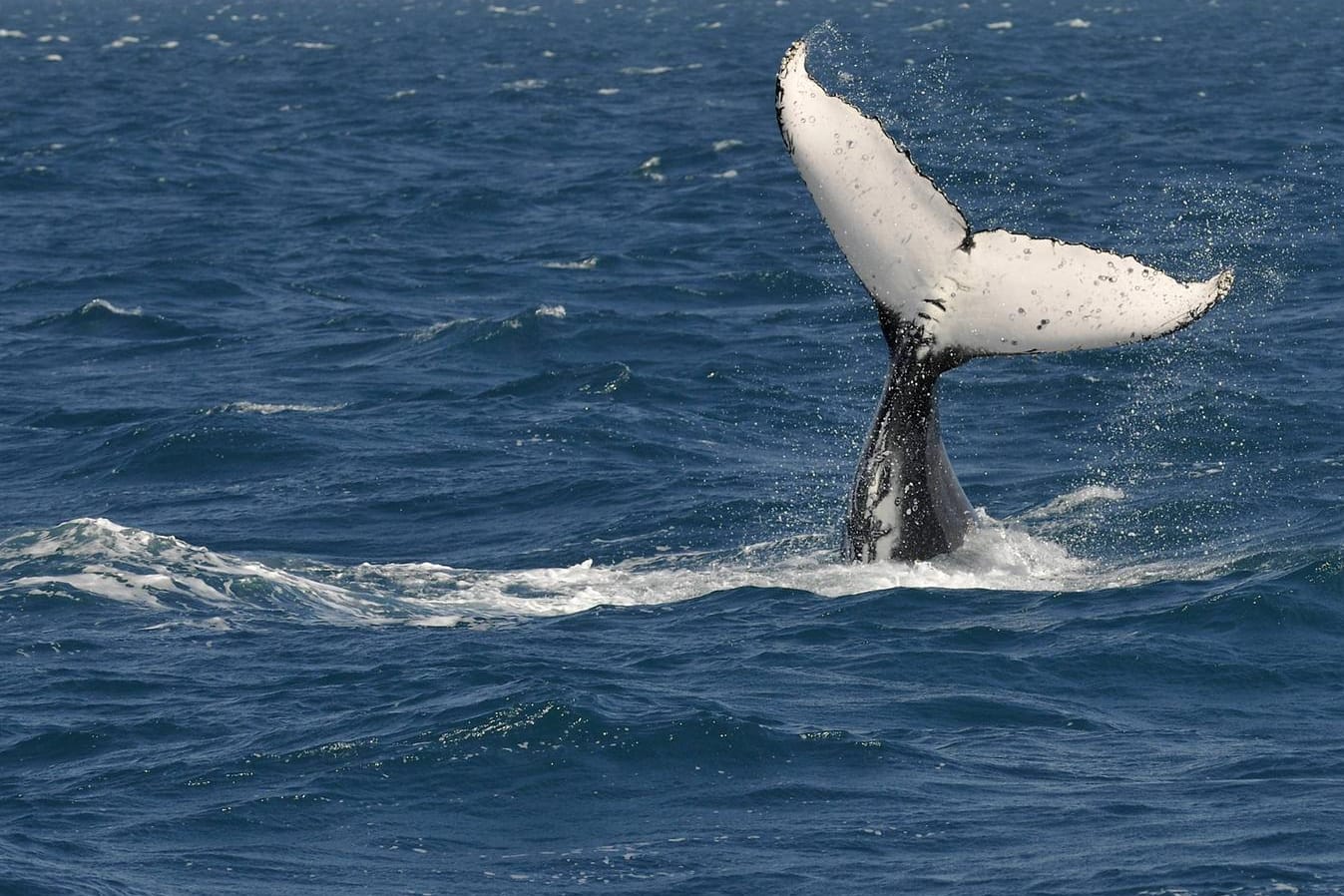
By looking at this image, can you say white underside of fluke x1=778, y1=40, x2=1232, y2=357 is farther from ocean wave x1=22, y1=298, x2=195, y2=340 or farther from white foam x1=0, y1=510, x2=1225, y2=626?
ocean wave x1=22, y1=298, x2=195, y2=340

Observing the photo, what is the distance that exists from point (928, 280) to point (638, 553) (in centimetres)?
447

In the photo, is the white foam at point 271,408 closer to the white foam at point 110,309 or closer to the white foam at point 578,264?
the white foam at point 110,309

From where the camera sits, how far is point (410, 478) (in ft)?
65.0

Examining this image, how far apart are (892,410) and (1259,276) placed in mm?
14439

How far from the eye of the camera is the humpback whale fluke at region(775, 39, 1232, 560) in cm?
1260

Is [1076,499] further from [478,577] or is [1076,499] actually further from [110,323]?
[110,323]

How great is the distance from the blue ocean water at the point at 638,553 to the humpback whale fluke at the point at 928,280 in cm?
146

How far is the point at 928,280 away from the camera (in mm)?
13375

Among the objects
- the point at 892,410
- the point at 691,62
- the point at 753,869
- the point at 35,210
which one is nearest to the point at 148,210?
the point at 35,210

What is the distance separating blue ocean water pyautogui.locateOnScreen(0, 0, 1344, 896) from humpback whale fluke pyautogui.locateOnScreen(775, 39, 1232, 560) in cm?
146

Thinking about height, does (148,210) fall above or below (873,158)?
below

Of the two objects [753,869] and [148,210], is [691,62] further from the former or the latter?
[753,869]

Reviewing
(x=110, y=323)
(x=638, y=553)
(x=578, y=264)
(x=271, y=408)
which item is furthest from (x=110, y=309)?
(x=638, y=553)

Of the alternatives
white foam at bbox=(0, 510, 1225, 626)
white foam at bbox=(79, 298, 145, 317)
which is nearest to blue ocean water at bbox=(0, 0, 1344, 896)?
white foam at bbox=(0, 510, 1225, 626)
